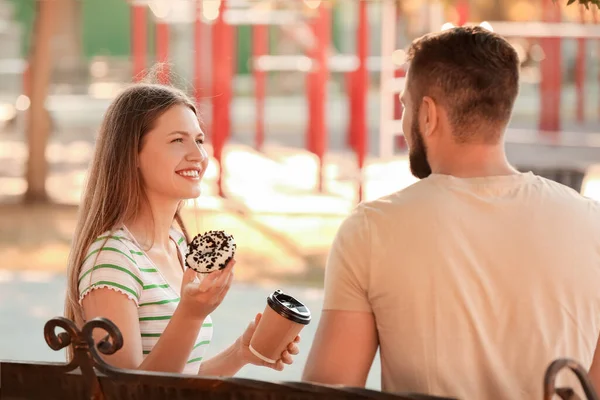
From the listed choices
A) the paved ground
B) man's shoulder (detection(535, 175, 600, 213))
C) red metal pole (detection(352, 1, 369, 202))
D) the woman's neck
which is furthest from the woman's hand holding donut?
red metal pole (detection(352, 1, 369, 202))

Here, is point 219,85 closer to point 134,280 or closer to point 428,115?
point 134,280

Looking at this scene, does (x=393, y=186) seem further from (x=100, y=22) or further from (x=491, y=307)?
(x=100, y=22)

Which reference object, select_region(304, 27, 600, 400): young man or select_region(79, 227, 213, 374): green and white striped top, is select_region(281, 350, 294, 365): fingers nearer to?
select_region(79, 227, 213, 374): green and white striped top

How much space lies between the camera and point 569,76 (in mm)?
24125

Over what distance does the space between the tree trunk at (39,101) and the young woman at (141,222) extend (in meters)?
8.27

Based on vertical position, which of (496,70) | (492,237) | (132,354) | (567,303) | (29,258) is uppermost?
(496,70)

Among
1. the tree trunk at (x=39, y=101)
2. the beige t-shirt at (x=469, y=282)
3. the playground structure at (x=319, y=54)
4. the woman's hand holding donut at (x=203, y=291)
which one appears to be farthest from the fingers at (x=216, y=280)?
the tree trunk at (x=39, y=101)

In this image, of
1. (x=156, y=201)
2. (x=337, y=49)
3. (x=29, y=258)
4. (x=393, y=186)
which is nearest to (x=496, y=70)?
(x=156, y=201)

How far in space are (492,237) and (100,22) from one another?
22.3 m

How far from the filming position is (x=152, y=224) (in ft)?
8.52

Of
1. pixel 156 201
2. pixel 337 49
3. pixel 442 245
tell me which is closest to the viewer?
pixel 442 245

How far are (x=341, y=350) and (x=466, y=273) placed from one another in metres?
0.27

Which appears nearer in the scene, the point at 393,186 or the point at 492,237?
the point at 492,237

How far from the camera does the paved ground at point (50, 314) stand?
5.43m
